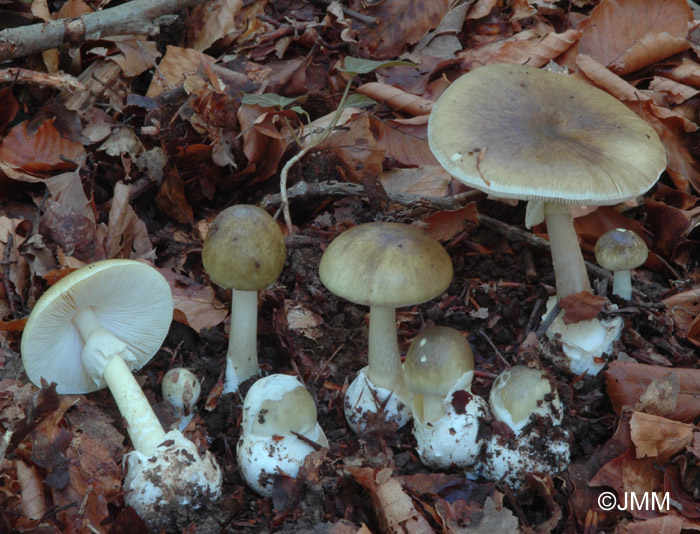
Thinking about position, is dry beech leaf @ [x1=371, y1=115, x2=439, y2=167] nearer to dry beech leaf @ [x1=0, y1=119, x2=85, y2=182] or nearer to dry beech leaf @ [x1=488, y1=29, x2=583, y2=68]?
dry beech leaf @ [x1=488, y1=29, x2=583, y2=68]

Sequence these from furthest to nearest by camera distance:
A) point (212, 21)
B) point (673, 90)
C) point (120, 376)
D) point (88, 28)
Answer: point (212, 21), point (88, 28), point (673, 90), point (120, 376)

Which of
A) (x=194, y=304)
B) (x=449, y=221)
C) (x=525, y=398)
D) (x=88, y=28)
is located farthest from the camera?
Result: (x=88, y=28)

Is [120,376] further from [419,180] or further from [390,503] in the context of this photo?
[419,180]

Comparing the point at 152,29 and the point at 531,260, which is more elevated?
the point at 152,29

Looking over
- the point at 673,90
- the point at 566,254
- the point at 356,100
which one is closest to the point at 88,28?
the point at 356,100

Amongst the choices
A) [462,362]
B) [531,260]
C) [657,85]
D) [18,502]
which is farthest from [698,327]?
[18,502]

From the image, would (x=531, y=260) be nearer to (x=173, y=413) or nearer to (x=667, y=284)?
(x=667, y=284)

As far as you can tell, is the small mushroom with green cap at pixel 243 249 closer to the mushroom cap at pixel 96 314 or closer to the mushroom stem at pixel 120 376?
the mushroom cap at pixel 96 314
